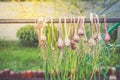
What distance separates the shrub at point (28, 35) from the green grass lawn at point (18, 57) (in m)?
0.17

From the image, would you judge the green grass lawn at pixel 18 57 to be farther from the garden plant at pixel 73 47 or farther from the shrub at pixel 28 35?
the garden plant at pixel 73 47

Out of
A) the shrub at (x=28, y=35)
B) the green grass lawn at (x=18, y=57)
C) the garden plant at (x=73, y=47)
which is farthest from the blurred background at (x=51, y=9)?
the garden plant at (x=73, y=47)

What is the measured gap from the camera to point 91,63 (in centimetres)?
244

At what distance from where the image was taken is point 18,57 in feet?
22.4

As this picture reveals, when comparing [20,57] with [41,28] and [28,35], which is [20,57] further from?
[41,28]

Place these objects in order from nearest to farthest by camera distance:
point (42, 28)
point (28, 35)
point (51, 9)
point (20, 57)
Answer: point (42, 28), point (20, 57), point (28, 35), point (51, 9)

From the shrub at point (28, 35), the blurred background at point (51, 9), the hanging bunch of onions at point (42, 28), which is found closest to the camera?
the hanging bunch of onions at point (42, 28)

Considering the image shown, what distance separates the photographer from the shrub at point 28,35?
764 centimetres

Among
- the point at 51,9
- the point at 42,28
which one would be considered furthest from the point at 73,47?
the point at 51,9

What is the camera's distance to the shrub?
764cm

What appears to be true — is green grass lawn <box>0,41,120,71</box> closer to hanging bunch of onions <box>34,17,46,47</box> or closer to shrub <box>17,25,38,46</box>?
shrub <box>17,25,38,46</box>

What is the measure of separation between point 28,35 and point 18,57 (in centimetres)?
95

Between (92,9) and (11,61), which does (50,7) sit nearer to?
(92,9)

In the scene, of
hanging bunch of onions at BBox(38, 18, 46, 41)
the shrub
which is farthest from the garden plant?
the shrub
